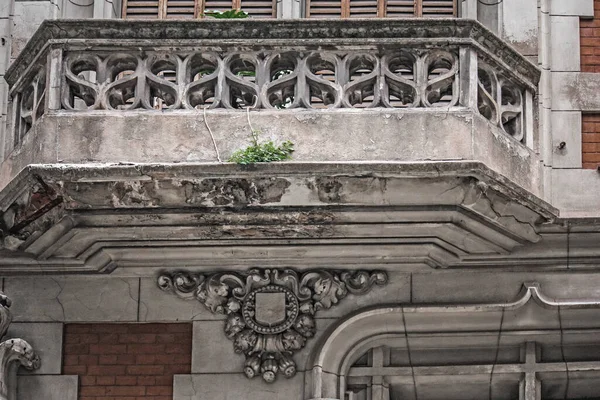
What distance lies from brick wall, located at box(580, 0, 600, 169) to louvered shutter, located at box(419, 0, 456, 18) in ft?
3.99

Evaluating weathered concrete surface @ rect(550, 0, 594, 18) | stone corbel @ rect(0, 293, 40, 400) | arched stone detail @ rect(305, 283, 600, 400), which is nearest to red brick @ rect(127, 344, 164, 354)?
stone corbel @ rect(0, 293, 40, 400)

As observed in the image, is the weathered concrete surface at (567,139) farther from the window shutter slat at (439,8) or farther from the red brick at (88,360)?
the red brick at (88,360)

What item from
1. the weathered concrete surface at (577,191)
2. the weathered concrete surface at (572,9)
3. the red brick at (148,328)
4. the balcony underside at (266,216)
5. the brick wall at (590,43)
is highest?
the weathered concrete surface at (572,9)

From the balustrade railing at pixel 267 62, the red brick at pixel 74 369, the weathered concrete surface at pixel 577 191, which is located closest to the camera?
the balustrade railing at pixel 267 62

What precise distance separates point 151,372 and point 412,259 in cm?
232

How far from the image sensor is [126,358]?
45.2 ft

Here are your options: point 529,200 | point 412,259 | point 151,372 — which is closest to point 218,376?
point 151,372

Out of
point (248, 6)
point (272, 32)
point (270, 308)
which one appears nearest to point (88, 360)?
point (270, 308)

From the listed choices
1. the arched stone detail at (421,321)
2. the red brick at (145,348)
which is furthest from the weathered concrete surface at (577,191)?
the red brick at (145,348)

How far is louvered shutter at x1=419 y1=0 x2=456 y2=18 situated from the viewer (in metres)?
15.2

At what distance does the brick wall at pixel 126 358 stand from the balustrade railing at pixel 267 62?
75.6 inches

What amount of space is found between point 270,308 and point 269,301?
0.06 m

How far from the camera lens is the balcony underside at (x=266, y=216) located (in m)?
12.6

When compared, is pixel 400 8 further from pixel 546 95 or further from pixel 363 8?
pixel 546 95
